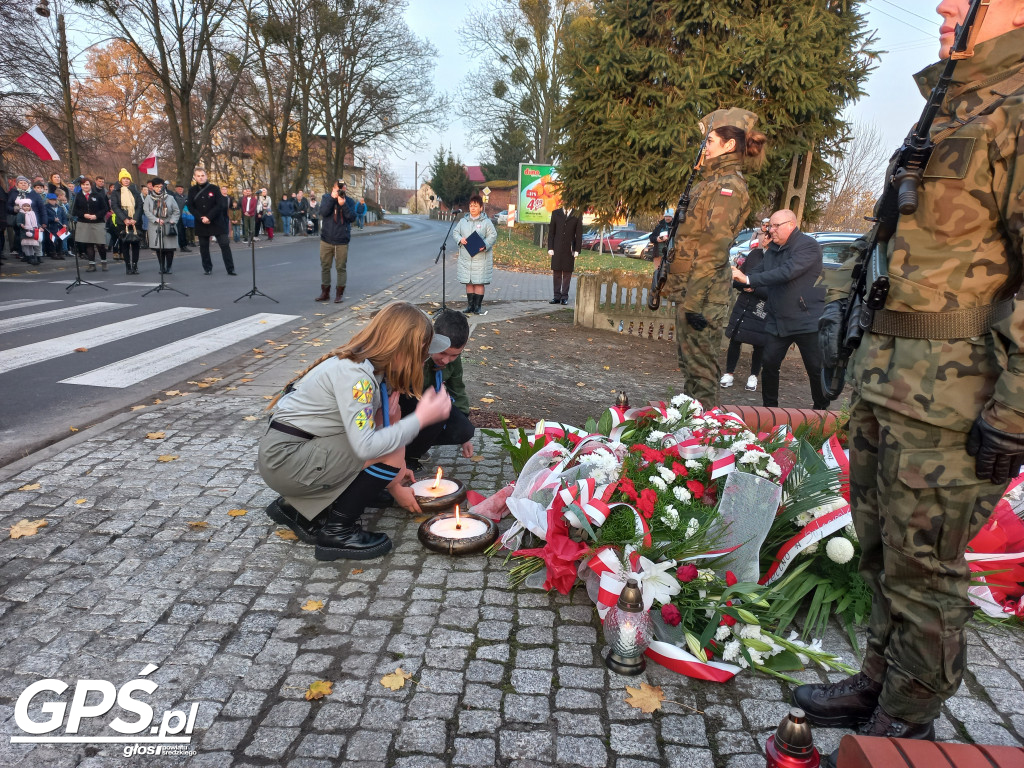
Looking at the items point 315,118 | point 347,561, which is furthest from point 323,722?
point 315,118

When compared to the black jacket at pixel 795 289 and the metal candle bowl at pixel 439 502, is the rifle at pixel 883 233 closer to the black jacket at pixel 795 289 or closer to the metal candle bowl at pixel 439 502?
the metal candle bowl at pixel 439 502

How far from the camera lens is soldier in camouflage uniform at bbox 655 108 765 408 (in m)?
5.07

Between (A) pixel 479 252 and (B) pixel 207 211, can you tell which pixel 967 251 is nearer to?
(A) pixel 479 252

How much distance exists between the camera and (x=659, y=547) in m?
3.07

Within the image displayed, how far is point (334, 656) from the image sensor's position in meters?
2.76

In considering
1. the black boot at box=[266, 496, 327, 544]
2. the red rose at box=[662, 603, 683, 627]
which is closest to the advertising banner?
the black boot at box=[266, 496, 327, 544]

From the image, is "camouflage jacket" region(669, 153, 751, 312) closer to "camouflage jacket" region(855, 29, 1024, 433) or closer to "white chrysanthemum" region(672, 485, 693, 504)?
"white chrysanthemum" region(672, 485, 693, 504)

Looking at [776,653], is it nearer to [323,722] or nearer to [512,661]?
[512,661]

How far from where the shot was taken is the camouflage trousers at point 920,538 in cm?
201

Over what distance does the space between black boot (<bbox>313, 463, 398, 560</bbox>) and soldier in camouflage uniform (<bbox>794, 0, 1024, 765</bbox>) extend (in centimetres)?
229

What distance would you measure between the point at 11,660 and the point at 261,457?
4.16 feet

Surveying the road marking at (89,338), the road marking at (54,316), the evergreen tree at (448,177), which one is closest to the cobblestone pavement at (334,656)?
the road marking at (89,338)

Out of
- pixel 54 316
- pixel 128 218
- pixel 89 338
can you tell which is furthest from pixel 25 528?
pixel 128 218

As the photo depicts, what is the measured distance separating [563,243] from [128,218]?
911cm
